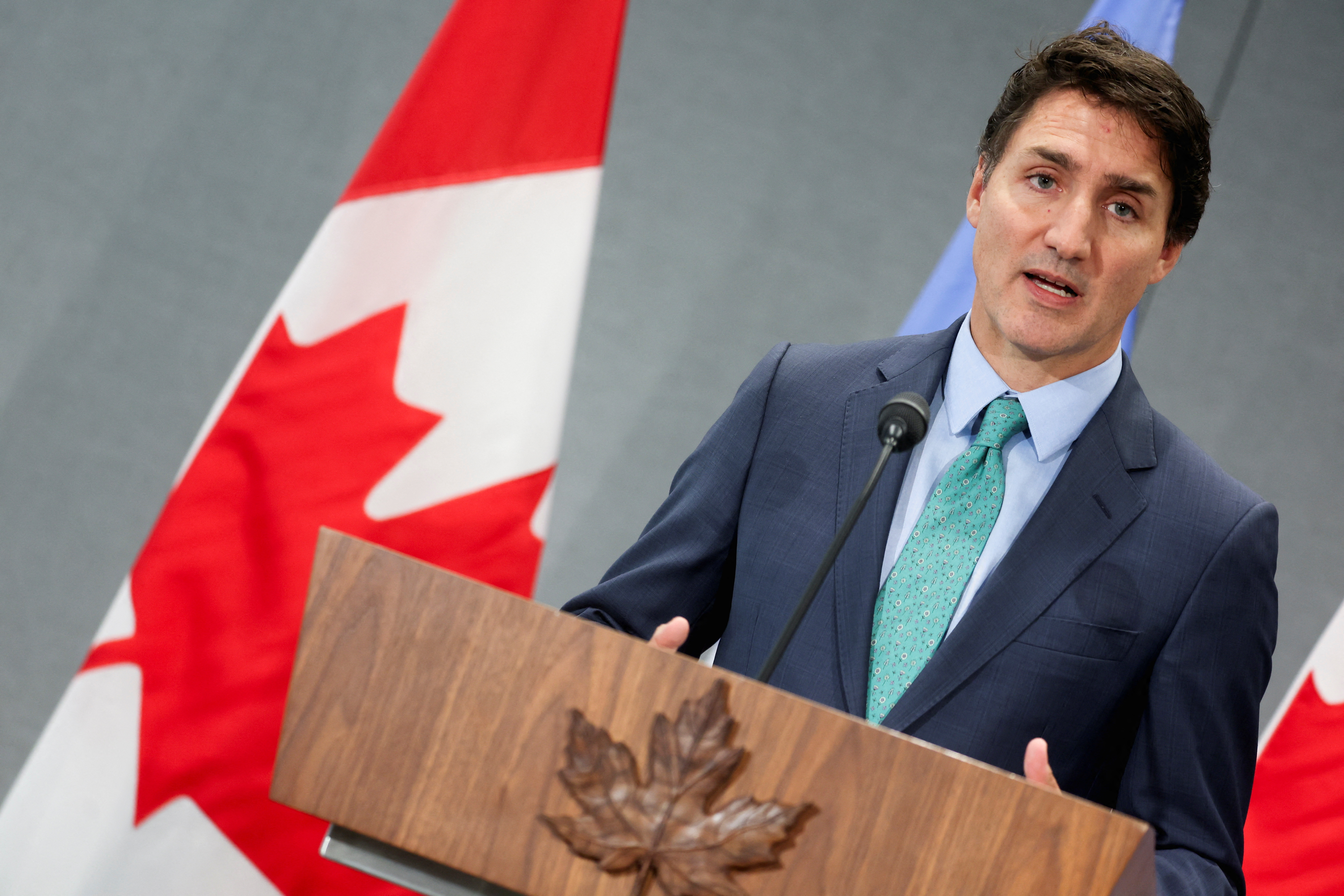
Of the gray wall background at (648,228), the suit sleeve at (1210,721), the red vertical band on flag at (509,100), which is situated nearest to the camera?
the suit sleeve at (1210,721)

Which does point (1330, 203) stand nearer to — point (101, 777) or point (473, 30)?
point (473, 30)

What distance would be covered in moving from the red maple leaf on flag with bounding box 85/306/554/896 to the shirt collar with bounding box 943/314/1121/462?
0.79 m

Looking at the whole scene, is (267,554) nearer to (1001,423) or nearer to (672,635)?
(672,635)

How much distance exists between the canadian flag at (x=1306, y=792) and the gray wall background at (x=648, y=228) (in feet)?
2.76

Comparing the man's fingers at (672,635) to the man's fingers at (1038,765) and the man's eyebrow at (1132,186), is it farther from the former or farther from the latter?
the man's eyebrow at (1132,186)

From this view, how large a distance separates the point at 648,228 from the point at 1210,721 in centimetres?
213

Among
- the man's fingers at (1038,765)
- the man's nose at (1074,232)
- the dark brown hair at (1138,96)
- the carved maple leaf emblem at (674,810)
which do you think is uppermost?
the dark brown hair at (1138,96)

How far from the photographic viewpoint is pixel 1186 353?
3.03 meters

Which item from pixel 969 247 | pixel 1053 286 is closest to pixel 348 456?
pixel 1053 286

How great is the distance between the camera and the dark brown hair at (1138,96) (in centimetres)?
129

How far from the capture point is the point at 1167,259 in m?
1.40

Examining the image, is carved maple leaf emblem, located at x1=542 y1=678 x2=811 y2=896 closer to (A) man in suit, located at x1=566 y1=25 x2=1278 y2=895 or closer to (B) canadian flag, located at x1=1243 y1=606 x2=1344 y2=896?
(A) man in suit, located at x1=566 y1=25 x2=1278 y2=895

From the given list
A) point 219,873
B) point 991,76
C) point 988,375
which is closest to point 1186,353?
point 991,76

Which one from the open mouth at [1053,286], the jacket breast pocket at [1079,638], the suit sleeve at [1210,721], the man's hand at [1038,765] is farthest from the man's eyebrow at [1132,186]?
the man's hand at [1038,765]
